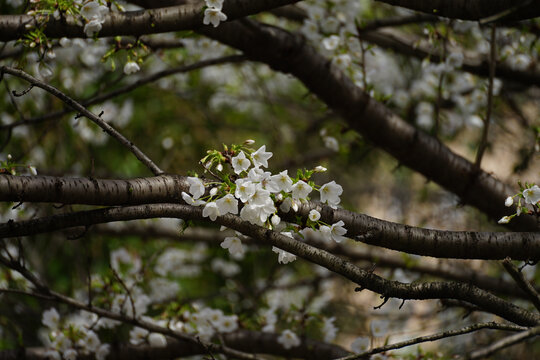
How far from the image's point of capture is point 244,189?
1802 mm

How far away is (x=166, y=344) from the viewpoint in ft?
10.0

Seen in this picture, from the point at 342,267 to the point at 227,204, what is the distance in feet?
1.52

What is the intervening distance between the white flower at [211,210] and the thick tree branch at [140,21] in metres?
0.97

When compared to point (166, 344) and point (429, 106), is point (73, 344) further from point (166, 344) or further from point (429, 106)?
point (429, 106)

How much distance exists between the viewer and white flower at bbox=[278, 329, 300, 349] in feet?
9.89

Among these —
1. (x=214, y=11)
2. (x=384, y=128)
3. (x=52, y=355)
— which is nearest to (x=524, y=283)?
(x=384, y=128)

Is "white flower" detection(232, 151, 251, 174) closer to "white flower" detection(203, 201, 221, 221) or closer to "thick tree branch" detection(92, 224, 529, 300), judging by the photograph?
"white flower" detection(203, 201, 221, 221)

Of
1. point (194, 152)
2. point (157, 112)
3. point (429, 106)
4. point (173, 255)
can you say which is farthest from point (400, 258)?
point (157, 112)

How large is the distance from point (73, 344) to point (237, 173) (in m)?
1.77

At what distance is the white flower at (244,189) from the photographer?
5.88 feet

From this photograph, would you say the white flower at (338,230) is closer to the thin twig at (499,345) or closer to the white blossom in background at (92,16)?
the thin twig at (499,345)

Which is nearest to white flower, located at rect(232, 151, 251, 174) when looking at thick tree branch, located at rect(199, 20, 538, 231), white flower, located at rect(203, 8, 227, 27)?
white flower, located at rect(203, 8, 227, 27)

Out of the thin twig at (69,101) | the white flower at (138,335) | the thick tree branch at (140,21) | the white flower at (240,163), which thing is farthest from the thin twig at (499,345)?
the white flower at (138,335)

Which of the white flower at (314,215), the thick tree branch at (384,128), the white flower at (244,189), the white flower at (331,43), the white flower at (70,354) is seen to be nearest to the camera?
the white flower at (244,189)
